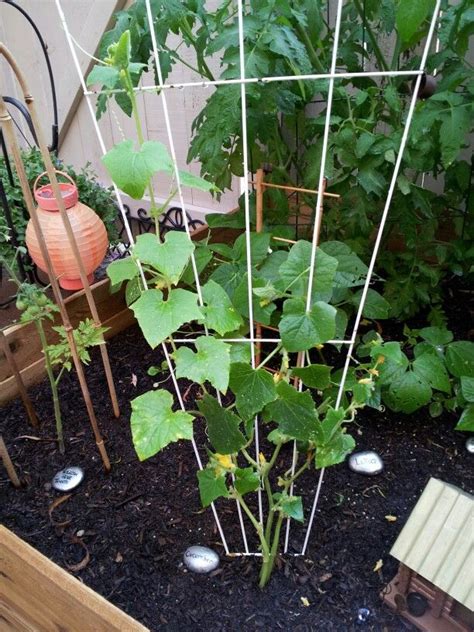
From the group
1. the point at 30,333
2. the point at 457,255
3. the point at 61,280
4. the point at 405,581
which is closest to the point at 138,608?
the point at 405,581

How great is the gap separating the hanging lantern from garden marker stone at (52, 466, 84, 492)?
0.56 m

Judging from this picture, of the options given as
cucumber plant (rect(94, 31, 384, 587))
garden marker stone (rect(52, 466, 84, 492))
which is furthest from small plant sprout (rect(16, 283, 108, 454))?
cucumber plant (rect(94, 31, 384, 587))

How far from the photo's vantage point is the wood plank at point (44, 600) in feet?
2.36

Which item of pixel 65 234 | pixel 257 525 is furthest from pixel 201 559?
pixel 65 234

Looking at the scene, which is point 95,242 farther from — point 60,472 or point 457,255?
point 457,255

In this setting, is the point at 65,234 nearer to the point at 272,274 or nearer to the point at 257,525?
the point at 272,274

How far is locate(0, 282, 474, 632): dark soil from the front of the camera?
106 centimetres

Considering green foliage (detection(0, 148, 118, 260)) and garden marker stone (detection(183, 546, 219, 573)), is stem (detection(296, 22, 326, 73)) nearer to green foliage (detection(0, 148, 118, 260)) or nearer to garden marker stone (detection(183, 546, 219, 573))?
green foliage (detection(0, 148, 118, 260))

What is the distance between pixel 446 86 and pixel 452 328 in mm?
759

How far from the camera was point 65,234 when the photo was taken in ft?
5.10

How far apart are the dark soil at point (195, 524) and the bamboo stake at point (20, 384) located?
43 millimetres

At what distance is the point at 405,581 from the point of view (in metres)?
0.97

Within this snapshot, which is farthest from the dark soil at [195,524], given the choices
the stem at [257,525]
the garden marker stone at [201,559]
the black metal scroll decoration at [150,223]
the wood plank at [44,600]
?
the black metal scroll decoration at [150,223]

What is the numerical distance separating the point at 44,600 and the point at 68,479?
20.2 inches
